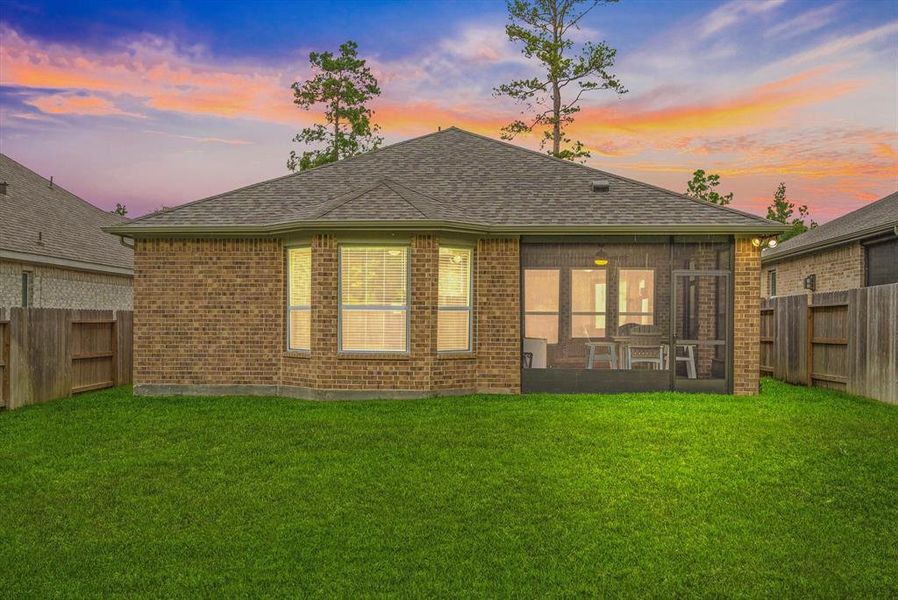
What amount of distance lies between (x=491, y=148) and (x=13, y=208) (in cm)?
1307

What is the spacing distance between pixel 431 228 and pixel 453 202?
1.88 metres

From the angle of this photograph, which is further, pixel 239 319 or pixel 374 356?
pixel 239 319

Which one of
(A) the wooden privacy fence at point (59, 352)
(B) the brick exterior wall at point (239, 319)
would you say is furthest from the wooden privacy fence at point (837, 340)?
(A) the wooden privacy fence at point (59, 352)

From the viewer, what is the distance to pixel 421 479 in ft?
24.0

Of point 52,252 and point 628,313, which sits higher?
point 52,252

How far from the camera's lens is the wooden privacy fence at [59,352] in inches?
470

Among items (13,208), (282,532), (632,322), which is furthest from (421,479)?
(13,208)

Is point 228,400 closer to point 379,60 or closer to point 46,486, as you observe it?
point 46,486

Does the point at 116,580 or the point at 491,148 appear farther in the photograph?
the point at 491,148

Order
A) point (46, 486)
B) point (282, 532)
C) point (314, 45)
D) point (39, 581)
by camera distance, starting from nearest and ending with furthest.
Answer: point (39, 581) → point (282, 532) → point (46, 486) → point (314, 45)

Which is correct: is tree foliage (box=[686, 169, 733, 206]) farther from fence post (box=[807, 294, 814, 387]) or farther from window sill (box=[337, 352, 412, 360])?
window sill (box=[337, 352, 412, 360])

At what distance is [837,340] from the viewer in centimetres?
1387

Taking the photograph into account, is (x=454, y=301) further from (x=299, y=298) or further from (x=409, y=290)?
(x=299, y=298)

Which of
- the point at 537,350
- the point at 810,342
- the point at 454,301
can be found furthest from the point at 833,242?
the point at 454,301
